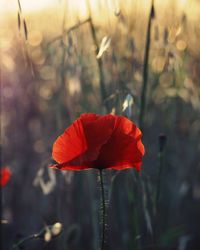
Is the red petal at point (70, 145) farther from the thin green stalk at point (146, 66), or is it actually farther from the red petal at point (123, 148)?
the thin green stalk at point (146, 66)

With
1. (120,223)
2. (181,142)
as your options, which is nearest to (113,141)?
(120,223)

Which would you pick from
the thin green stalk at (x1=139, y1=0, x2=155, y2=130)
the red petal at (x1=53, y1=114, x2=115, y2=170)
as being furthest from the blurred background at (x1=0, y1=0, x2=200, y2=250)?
the red petal at (x1=53, y1=114, x2=115, y2=170)

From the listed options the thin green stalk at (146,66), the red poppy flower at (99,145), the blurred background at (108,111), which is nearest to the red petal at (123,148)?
the red poppy flower at (99,145)

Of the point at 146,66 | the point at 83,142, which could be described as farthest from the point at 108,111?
the point at 83,142

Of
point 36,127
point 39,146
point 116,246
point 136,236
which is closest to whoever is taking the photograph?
point 136,236

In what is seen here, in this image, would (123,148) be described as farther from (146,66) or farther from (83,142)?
(146,66)

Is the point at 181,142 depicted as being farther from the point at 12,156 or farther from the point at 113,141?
the point at 113,141

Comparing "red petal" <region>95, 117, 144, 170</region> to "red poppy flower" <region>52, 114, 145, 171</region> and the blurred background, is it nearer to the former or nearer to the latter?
"red poppy flower" <region>52, 114, 145, 171</region>
